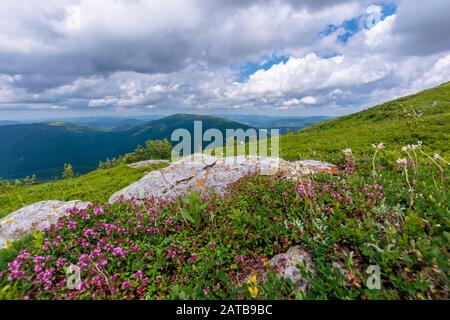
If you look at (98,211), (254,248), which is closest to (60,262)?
(98,211)

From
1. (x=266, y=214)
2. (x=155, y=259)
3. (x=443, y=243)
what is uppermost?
(x=443, y=243)

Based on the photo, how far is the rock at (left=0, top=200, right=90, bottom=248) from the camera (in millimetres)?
6113

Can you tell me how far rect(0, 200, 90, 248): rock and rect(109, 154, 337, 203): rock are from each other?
1998 millimetres

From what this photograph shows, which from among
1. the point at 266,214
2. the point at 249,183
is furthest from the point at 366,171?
the point at 266,214

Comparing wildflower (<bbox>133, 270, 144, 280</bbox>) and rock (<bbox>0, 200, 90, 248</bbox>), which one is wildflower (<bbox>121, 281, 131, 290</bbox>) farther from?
rock (<bbox>0, 200, 90, 248</bbox>)

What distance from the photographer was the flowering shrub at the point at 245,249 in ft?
10.5

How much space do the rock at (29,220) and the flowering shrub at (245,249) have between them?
1365 mm

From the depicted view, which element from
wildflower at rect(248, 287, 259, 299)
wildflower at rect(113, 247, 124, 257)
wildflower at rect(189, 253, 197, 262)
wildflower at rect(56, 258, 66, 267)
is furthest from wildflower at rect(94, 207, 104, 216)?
wildflower at rect(248, 287, 259, 299)

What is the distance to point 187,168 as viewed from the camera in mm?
11617

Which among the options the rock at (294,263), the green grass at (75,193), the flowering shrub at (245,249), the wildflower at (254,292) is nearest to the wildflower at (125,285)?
the flowering shrub at (245,249)
